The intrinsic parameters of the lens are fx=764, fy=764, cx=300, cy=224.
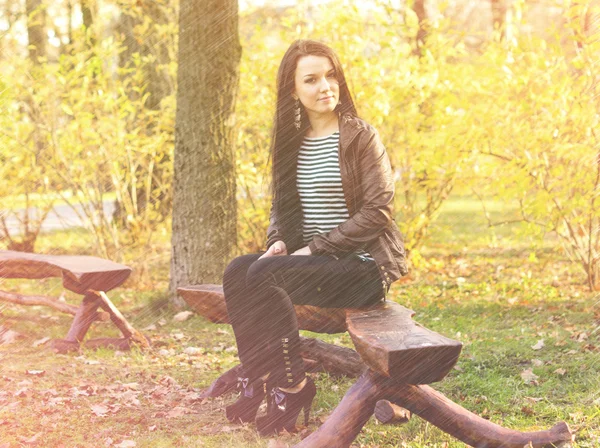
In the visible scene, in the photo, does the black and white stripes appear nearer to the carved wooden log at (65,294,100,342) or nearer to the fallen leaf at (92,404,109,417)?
the fallen leaf at (92,404,109,417)

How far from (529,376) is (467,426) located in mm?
1460

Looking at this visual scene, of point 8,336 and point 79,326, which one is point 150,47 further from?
point 79,326

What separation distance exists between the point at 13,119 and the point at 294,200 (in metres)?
5.23

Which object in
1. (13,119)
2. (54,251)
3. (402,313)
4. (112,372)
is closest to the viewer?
(402,313)

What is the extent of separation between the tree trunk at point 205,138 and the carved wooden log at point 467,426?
138 inches

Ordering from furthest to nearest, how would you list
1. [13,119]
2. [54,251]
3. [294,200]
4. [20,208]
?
[54,251] < [20,208] < [13,119] < [294,200]

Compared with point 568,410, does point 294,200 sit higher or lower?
higher

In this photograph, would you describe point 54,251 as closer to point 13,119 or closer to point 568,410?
point 13,119

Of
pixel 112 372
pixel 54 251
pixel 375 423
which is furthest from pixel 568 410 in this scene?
pixel 54 251

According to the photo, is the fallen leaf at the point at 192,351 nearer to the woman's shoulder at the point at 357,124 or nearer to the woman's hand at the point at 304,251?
the woman's hand at the point at 304,251

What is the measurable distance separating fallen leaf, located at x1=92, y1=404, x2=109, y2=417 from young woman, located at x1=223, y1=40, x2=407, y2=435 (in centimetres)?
75

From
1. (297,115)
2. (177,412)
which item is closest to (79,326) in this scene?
(177,412)

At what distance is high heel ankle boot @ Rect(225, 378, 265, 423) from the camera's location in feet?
12.7

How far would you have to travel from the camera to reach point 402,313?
3477 mm
